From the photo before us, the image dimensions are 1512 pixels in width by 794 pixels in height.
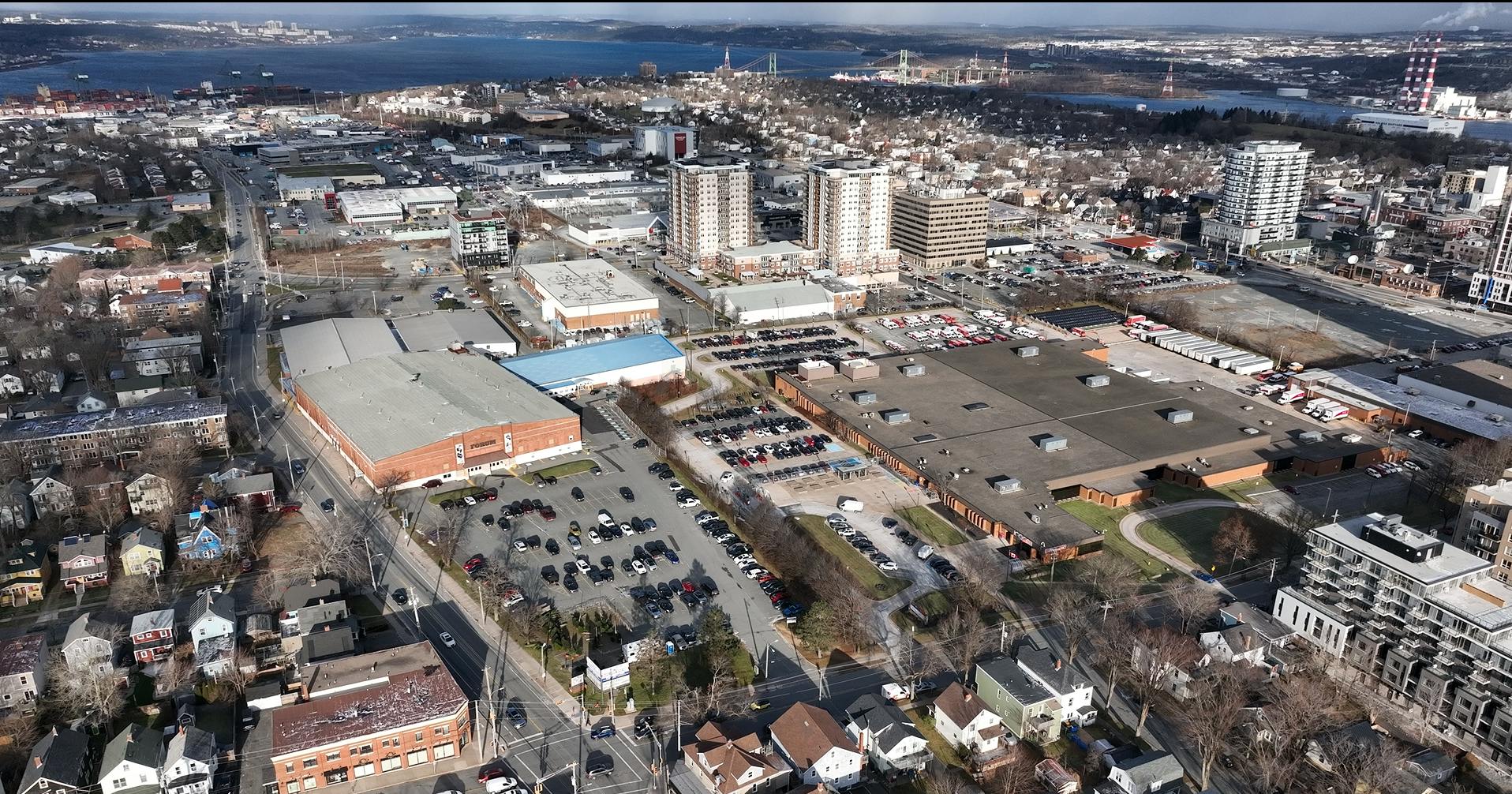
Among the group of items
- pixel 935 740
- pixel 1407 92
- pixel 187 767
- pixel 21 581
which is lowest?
pixel 935 740

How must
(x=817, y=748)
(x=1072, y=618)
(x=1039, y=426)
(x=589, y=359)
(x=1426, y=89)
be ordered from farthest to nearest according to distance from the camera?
1. (x=1426, y=89)
2. (x=589, y=359)
3. (x=1039, y=426)
4. (x=1072, y=618)
5. (x=817, y=748)

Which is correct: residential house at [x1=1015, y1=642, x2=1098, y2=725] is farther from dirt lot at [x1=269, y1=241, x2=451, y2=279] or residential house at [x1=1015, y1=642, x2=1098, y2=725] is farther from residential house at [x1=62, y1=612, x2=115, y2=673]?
dirt lot at [x1=269, y1=241, x2=451, y2=279]

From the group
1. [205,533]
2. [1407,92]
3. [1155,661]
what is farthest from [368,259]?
[1407,92]

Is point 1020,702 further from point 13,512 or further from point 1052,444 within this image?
point 13,512

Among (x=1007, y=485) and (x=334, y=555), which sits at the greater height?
(x=334, y=555)

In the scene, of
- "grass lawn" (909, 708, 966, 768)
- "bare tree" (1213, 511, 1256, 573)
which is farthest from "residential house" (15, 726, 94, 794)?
"bare tree" (1213, 511, 1256, 573)

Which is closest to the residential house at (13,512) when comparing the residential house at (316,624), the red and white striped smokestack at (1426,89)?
the residential house at (316,624)

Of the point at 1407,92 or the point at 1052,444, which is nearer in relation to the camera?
the point at 1052,444

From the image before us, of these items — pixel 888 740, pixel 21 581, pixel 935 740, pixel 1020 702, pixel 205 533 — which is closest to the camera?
pixel 888 740
